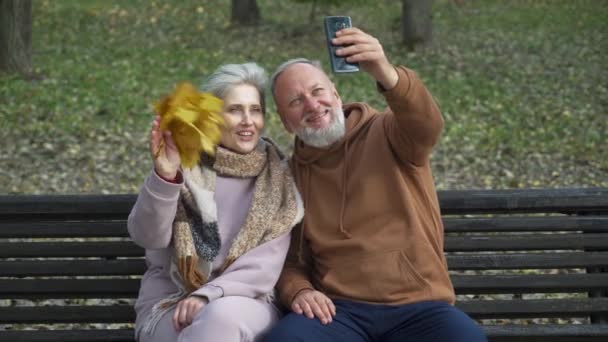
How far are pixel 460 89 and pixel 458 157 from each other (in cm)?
298

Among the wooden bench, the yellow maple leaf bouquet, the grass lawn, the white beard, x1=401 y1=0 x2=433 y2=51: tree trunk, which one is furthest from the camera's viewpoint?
x1=401 y1=0 x2=433 y2=51: tree trunk

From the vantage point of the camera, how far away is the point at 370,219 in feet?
12.4

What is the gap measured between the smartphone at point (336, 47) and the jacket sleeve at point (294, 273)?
663 millimetres

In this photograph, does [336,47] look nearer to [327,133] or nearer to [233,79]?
[327,133]

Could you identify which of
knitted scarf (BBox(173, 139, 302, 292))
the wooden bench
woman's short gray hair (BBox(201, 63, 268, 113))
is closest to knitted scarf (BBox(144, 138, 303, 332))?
knitted scarf (BBox(173, 139, 302, 292))

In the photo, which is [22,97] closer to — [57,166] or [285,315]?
[57,166]

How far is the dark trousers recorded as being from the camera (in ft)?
11.6

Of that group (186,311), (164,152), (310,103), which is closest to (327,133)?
(310,103)

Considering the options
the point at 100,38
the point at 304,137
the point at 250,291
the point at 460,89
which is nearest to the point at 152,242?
the point at 250,291

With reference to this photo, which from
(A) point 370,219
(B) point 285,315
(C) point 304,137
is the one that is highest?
(C) point 304,137

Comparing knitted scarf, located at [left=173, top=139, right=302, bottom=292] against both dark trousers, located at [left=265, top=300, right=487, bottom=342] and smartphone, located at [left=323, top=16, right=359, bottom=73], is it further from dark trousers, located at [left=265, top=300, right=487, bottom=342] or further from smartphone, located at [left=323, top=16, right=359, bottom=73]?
smartphone, located at [left=323, top=16, right=359, bottom=73]

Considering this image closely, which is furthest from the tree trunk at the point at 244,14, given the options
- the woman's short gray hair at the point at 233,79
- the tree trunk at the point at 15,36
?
the woman's short gray hair at the point at 233,79

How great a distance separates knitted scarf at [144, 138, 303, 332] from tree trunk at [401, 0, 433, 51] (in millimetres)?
11758

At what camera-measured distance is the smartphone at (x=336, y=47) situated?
351 centimetres
